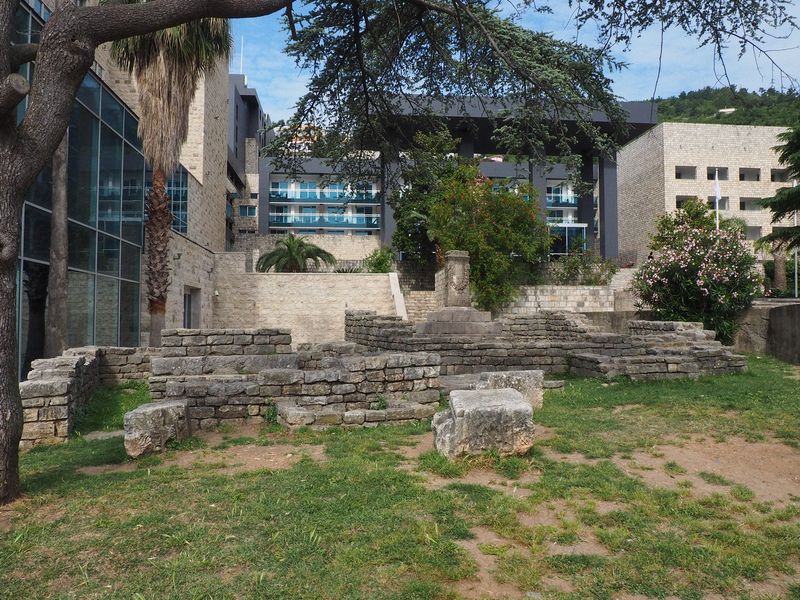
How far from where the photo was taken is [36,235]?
35.3ft

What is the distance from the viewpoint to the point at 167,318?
675 inches

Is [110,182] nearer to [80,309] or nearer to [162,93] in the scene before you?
[162,93]

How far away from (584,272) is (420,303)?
785cm

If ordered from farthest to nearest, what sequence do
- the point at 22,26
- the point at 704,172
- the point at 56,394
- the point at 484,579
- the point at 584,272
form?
the point at 704,172
the point at 584,272
the point at 22,26
the point at 56,394
the point at 484,579

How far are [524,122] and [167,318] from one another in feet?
45.0

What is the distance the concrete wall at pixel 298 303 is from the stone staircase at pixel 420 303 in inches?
46.8

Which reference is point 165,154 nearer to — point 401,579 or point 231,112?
point 401,579

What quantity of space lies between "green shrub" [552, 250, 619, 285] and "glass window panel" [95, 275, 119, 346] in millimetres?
18659

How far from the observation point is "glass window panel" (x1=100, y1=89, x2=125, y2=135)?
1367cm

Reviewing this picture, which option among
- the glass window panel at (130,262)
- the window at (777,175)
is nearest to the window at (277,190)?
the glass window panel at (130,262)

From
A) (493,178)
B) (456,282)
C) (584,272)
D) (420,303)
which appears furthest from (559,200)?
(456,282)

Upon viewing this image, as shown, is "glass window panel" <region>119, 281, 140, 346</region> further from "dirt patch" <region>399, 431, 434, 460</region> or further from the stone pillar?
"dirt patch" <region>399, 431, 434, 460</region>

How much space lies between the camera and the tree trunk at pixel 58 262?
11117mm

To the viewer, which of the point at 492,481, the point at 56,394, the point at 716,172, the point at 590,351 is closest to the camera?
the point at 492,481
